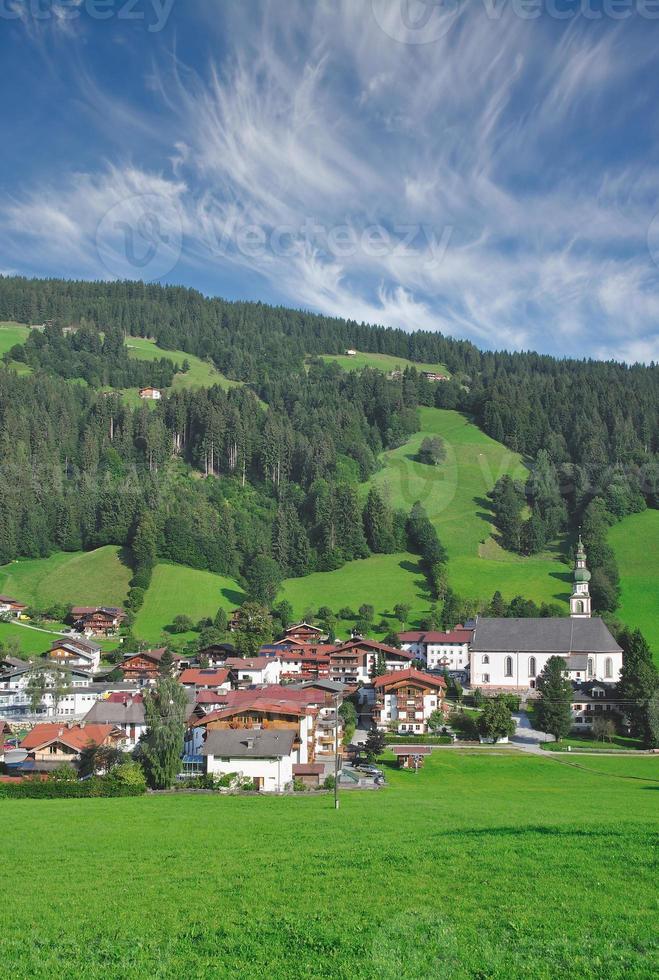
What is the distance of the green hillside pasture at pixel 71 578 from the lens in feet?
307

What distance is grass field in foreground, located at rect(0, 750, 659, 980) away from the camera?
1052cm

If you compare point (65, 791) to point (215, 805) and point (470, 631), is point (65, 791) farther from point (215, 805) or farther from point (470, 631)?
point (470, 631)

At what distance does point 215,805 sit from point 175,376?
533ft

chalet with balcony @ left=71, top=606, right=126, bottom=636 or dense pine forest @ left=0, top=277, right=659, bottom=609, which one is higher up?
dense pine forest @ left=0, top=277, right=659, bottom=609

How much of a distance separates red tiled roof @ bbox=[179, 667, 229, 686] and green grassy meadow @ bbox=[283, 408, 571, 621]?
906 inches

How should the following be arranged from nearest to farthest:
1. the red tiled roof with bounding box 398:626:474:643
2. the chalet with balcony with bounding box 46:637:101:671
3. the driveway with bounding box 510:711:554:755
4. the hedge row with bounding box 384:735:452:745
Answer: the driveway with bounding box 510:711:554:755 < the hedge row with bounding box 384:735:452:745 < the chalet with balcony with bounding box 46:637:101:671 < the red tiled roof with bounding box 398:626:474:643

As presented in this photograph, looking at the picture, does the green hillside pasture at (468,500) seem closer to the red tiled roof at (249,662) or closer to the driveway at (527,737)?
the red tiled roof at (249,662)

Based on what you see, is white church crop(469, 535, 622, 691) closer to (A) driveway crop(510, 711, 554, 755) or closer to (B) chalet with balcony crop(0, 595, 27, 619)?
(A) driveway crop(510, 711, 554, 755)

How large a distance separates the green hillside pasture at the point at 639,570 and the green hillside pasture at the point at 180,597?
47468 millimetres

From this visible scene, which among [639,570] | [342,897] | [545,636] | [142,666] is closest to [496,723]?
[545,636]

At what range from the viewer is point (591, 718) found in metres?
60.1

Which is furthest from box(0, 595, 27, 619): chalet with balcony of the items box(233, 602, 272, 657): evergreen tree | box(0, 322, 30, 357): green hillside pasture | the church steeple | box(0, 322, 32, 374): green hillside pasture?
box(0, 322, 30, 357): green hillside pasture

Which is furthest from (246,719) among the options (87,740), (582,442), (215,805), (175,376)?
(175,376)

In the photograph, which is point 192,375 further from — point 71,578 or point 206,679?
point 206,679
